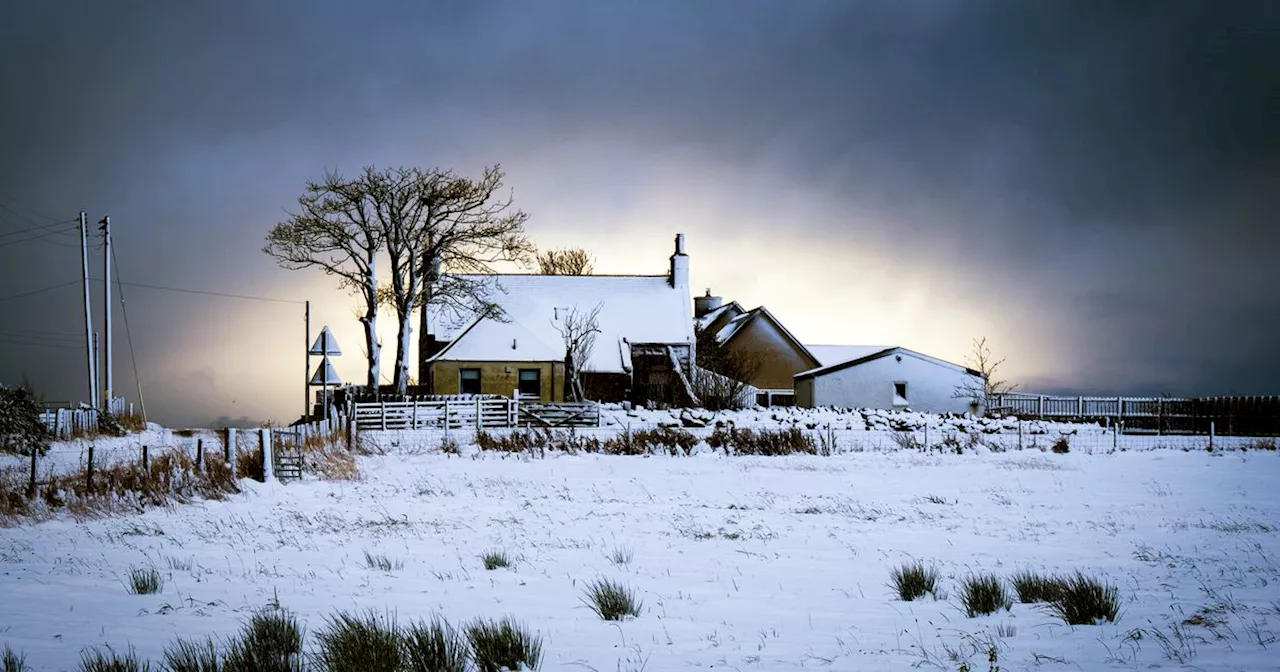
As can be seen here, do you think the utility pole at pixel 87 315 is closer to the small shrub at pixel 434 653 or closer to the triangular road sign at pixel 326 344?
the triangular road sign at pixel 326 344

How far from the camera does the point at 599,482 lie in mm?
20922

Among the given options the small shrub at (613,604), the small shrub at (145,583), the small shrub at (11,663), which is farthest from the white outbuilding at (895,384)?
the small shrub at (11,663)

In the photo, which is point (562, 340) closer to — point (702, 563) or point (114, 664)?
point (702, 563)

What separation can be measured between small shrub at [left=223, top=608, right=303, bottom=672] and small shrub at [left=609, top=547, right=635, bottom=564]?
4350 mm

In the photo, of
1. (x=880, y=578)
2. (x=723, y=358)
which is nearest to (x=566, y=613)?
(x=880, y=578)

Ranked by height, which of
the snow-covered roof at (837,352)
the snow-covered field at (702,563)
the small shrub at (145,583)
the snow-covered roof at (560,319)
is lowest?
the snow-covered field at (702,563)

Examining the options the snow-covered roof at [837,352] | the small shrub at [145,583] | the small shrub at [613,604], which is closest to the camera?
the small shrub at [613,604]

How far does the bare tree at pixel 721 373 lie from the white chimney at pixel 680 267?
4.45 meters

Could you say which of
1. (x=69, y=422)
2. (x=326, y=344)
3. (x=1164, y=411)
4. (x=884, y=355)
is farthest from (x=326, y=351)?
(x=1164, y=411)

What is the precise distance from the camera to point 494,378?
45938mm

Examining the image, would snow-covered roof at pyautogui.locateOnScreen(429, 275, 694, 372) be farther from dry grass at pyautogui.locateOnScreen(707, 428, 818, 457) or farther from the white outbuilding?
dry grass at pyautogui.locateOnScreen(707, 428, 818, 457)

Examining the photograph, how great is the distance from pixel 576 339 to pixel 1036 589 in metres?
36.4

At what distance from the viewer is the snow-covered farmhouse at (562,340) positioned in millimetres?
46031

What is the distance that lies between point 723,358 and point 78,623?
146 ft
